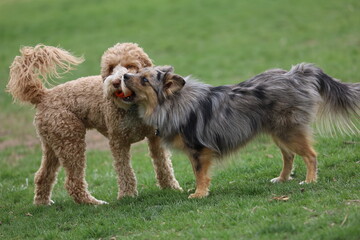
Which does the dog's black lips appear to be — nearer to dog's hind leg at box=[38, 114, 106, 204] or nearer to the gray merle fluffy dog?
the gray merle fluffy dog

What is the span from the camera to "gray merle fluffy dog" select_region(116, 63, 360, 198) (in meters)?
7.74

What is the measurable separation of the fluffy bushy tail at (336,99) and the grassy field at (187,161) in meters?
0.75

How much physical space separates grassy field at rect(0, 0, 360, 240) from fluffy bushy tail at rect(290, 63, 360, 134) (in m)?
0.75

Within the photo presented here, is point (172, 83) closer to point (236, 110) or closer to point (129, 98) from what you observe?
point (129, 98)

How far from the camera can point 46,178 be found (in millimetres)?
9141

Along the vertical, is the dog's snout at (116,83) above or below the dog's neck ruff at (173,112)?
above

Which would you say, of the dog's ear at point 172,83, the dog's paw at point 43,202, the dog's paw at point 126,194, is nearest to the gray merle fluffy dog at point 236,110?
the dog's ear at point 172,83

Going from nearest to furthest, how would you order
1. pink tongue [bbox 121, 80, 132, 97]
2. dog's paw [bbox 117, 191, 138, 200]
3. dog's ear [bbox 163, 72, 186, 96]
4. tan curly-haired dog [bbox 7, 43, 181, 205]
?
pink tongue [bbox 121, 80, 132, 97] < dog's ear [bbox 163, 72, 186, 96] < tan curly-haired dog [bbox 7, 43, 181, 205] < dog's paw [bbox 117, 191, 138, 200]

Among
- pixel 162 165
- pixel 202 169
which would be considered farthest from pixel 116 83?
pixel 162 165

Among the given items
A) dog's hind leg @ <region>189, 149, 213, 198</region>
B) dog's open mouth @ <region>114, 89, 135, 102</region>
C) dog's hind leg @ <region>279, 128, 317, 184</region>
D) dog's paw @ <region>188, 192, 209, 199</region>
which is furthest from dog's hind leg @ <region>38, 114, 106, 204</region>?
dog's hind leg @ <region>279, 128, 317, 184</region>

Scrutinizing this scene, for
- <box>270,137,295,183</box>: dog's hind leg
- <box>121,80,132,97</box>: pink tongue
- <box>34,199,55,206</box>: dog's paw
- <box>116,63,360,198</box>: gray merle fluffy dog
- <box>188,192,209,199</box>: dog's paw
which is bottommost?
<box>34,199,55,206</box>: dog's paw

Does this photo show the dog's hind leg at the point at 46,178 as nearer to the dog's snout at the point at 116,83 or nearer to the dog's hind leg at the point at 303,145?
the dog's snout at the point at 116,83

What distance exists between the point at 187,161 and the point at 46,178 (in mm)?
3144

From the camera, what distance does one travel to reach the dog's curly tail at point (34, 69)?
859 cm
